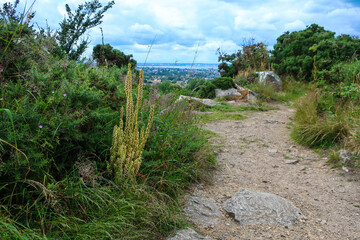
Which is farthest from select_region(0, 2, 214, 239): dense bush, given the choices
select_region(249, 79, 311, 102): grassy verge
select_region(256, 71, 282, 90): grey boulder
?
select_region(256, 71, 282, 90): grey boulder

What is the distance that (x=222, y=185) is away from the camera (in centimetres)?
406

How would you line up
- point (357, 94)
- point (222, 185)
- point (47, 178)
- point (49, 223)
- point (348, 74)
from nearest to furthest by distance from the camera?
point (49, 223)
point (47, 178)
point (222, 185)
point (357, 94)
point (348, 74)

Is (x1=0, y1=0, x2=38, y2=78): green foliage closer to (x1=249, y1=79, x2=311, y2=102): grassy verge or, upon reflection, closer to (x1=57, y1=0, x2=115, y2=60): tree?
(x1=57, y1=0, x2=115, y2=60): tree

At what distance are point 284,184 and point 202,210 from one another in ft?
5.74

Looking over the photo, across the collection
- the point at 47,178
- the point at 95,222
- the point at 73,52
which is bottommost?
the point at 95,222

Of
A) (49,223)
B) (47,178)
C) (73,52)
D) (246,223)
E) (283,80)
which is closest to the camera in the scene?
(49,223)

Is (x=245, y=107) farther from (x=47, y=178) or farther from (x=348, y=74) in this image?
(x=47, y=178)

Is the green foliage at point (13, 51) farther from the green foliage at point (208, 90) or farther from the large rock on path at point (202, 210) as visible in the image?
the green foliage at point (208, 90)

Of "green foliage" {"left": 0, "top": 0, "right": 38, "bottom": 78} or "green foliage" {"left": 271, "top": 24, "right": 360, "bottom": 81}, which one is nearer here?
"green foliage" {"left": 0, "top": 0, "right": 38, "bottom": 78}

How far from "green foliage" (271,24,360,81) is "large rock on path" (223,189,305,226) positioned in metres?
9.49

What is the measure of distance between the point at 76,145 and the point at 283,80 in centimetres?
1261

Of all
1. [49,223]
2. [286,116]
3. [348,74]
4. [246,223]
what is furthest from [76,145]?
[286,116]

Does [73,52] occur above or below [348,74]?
above

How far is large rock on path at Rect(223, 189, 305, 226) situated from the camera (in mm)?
3192
